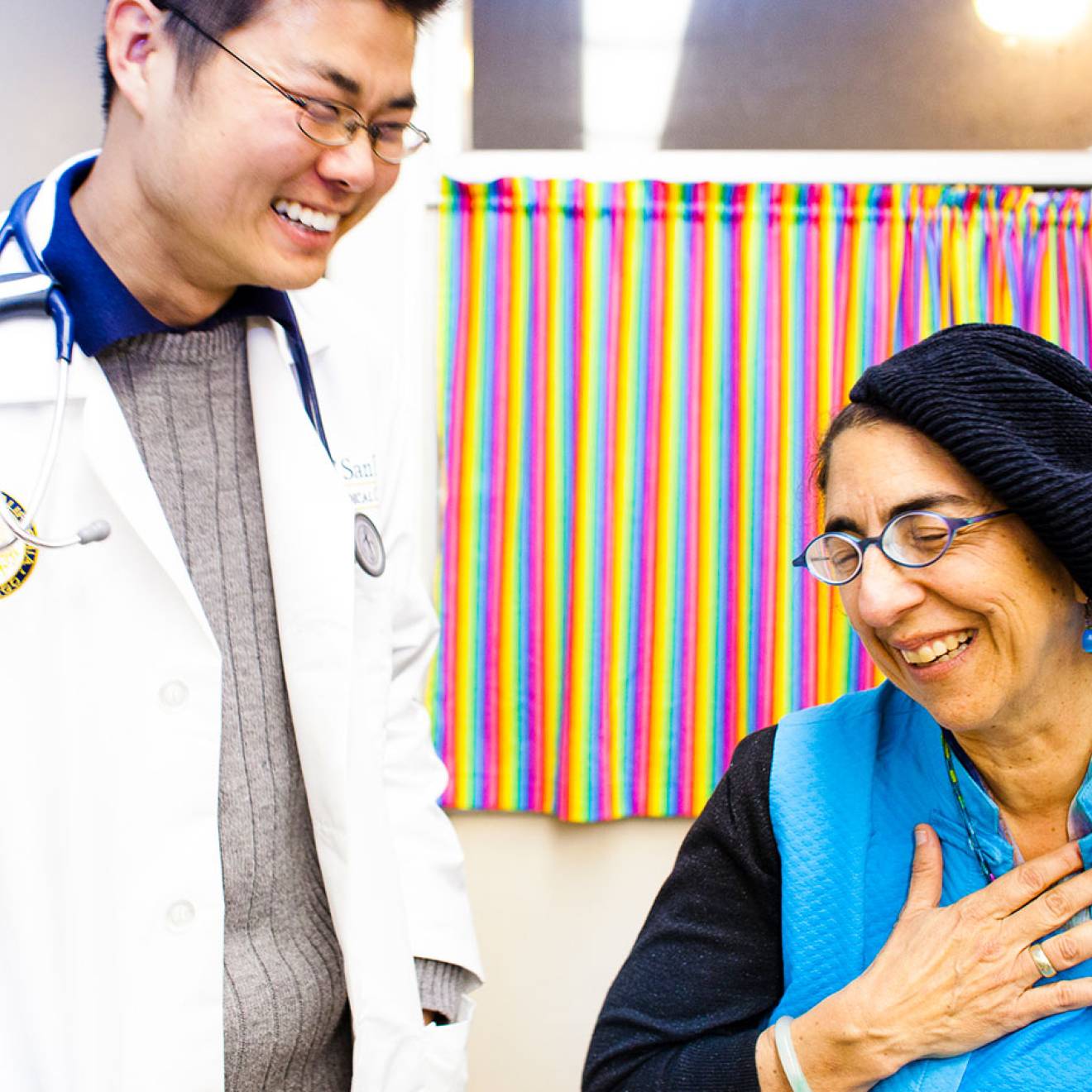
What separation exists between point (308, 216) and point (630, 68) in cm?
150

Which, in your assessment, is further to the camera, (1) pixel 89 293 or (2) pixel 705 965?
(2) pixel 705 965

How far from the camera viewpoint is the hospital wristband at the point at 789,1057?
1.21 metres

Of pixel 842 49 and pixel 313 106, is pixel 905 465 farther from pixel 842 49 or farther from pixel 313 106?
pixel 842 49

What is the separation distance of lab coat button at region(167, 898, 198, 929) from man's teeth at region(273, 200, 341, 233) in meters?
0.72

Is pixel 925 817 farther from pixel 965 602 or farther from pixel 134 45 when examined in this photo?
pixel 134 45

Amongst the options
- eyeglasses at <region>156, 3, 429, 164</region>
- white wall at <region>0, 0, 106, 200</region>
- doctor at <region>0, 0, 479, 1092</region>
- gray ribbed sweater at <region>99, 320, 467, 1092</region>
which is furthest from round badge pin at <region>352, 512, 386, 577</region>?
white wall at <region>0, 0, 106, 200</region>

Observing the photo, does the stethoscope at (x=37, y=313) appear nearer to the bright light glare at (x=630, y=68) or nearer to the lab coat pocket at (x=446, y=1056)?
the lab coat pocket at (x=446, y=1056)

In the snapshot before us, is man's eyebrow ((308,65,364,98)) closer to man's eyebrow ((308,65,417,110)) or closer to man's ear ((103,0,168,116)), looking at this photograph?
man's eyebrow ((308,65,417,110))

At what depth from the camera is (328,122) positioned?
3.68 ft

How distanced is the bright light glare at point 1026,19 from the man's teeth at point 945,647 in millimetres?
1822

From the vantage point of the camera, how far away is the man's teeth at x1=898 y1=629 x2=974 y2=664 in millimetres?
1240

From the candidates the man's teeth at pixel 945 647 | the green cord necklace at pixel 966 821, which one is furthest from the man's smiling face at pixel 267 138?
the green cord necklace at pixel 966 821

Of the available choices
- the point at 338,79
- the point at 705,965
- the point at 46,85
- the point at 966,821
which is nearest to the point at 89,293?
the point at 338,79

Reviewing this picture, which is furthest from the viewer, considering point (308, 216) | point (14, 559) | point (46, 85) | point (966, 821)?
point (46, 85)
